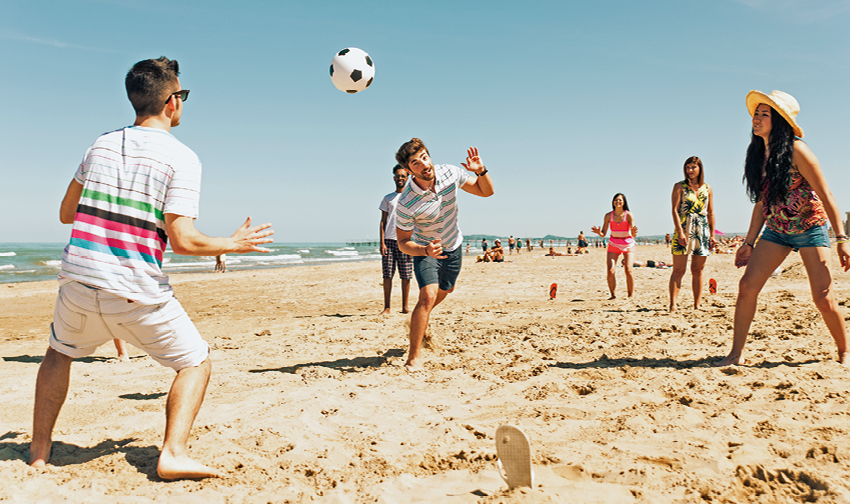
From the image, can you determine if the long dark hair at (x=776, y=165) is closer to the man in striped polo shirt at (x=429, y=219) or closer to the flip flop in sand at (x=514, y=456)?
the man in striped polo shirt at (x=429, y=219)

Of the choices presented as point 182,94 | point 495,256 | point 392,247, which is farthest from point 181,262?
point 182,94

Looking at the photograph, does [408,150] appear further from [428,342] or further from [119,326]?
[119,326]

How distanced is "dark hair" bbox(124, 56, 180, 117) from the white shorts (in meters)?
A: 0.86

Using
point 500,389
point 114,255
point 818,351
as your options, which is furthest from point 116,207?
point 818,351

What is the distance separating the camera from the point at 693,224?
6.70m

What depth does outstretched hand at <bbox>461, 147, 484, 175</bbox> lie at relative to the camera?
13.8 ft

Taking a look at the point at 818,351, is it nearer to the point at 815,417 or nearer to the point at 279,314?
the point at 815,417

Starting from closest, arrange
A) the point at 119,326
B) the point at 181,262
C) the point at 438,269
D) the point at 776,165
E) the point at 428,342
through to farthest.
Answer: the point at 119,326 → the point at 776,165 → the point at 438,269 → the point at 428,342 → the point at 181,262

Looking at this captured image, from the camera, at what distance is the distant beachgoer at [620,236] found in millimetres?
8414

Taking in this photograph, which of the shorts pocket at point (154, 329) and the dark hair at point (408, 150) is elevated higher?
the dark hair at point (408, 150)

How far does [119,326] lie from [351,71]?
14.9 ft

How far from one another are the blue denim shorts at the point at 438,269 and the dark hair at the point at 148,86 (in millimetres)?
2411

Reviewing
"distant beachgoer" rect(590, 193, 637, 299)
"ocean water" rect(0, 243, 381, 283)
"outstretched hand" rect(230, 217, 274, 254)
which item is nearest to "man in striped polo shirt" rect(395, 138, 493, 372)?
"outstretched hand" rect(230, 217, 274, 254)

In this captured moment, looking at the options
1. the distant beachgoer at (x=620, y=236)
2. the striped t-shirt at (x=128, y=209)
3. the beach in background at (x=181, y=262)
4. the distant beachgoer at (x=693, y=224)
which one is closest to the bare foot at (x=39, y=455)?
the striped t-shirt at (x=128, y=209)
